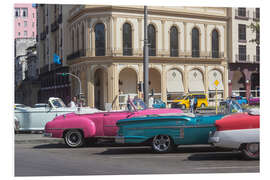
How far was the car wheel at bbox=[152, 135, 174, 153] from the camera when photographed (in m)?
9.73

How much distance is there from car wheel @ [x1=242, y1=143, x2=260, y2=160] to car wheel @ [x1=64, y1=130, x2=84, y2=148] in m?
4.64

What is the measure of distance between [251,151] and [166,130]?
202cm

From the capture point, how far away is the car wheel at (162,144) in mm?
9734

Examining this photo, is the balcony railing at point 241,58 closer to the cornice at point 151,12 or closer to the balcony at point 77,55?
the cornice at point 151,12

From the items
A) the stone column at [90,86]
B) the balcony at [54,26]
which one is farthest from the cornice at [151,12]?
the stone column at [90,86]

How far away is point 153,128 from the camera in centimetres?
969

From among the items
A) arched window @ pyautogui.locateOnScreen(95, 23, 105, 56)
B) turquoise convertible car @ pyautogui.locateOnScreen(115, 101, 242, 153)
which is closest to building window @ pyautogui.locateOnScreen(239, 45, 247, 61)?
arched window @ pyautogui.locateOnScreen(95, 23, 105, 56)

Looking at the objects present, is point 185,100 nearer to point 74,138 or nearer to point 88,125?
point 74,138

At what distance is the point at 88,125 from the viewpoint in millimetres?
10969

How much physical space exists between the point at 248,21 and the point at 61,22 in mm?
17748

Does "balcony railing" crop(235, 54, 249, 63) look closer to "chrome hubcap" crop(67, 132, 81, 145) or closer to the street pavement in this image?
the street pavement

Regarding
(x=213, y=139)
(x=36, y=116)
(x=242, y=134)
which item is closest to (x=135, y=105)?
(x=213, y=139)

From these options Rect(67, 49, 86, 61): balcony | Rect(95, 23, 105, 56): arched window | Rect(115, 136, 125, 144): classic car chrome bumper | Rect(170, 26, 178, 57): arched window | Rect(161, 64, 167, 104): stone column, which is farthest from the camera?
Rect(170, 26, 178, 57): arched window
